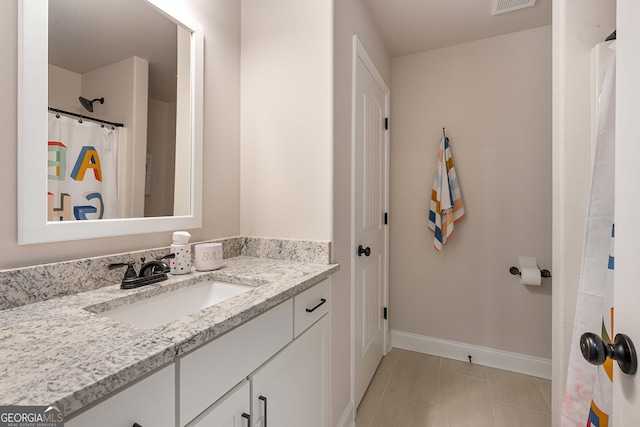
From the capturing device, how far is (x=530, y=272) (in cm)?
198

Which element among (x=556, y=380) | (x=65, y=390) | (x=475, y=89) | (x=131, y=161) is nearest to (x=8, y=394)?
(x=65, y=390)

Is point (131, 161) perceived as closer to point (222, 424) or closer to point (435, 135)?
point (222, 424)

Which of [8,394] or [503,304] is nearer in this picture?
[8,394]

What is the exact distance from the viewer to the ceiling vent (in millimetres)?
1797

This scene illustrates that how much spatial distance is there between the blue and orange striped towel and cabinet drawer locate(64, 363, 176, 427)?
2083mm

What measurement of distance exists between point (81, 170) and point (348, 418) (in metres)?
1.68

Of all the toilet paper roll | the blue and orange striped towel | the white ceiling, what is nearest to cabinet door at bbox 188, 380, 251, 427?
the blue and orange striped towel

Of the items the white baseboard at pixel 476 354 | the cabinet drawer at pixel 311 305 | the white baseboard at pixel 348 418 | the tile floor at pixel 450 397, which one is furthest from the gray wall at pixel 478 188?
the cabinet drawer at pixel 311 305

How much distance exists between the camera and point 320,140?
4.52 ft

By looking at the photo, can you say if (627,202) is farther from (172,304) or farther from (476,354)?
(476,354)

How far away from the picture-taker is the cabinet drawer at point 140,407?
461 millimetres

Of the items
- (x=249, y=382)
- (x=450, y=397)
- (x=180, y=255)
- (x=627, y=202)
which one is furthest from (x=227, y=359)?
(x=450, y=397)

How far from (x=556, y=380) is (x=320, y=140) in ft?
4.53

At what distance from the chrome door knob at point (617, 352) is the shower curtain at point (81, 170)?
1.38 metres
